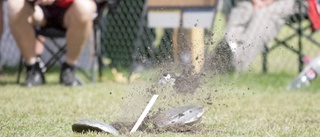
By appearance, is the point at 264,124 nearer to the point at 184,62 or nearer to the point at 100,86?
the point at 184,62

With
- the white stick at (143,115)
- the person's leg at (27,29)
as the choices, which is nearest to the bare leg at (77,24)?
the person's leg at (27,29)

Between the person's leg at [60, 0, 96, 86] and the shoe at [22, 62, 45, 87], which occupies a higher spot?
the person's leg at [60, 0, 96, 86]

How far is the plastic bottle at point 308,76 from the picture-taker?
8016 mm

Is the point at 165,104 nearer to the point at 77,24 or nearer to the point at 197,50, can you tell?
the point at 197,50

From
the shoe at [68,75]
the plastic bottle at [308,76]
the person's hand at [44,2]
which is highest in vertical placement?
the person's hand at [44,2]

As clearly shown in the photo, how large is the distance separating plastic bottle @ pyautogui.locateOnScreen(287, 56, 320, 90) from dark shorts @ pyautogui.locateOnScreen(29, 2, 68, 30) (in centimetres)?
209

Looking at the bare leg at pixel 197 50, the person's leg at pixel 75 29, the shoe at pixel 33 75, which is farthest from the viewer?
the shoe at pixel 33 75

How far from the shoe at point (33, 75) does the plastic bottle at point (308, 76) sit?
2242 millimetres

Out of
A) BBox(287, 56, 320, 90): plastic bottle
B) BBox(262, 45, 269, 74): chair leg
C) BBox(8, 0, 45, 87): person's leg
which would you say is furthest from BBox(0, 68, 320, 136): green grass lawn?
BBox(262, 45, 269, 74): chair leg

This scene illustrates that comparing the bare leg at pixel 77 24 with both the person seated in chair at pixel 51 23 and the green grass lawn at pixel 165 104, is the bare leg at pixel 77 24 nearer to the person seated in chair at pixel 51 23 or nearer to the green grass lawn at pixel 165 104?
the person seated in chair at pixel 51 23

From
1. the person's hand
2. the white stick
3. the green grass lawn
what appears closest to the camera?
the white stick

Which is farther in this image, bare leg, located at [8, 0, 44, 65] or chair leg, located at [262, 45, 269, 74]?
chair leg, located at [262, 45, 269, 74]

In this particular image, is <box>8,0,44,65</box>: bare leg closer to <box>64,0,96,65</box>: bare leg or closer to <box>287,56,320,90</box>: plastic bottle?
<box>64,0,96,65</box>: bare leg

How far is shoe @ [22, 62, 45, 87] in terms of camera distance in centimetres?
836
